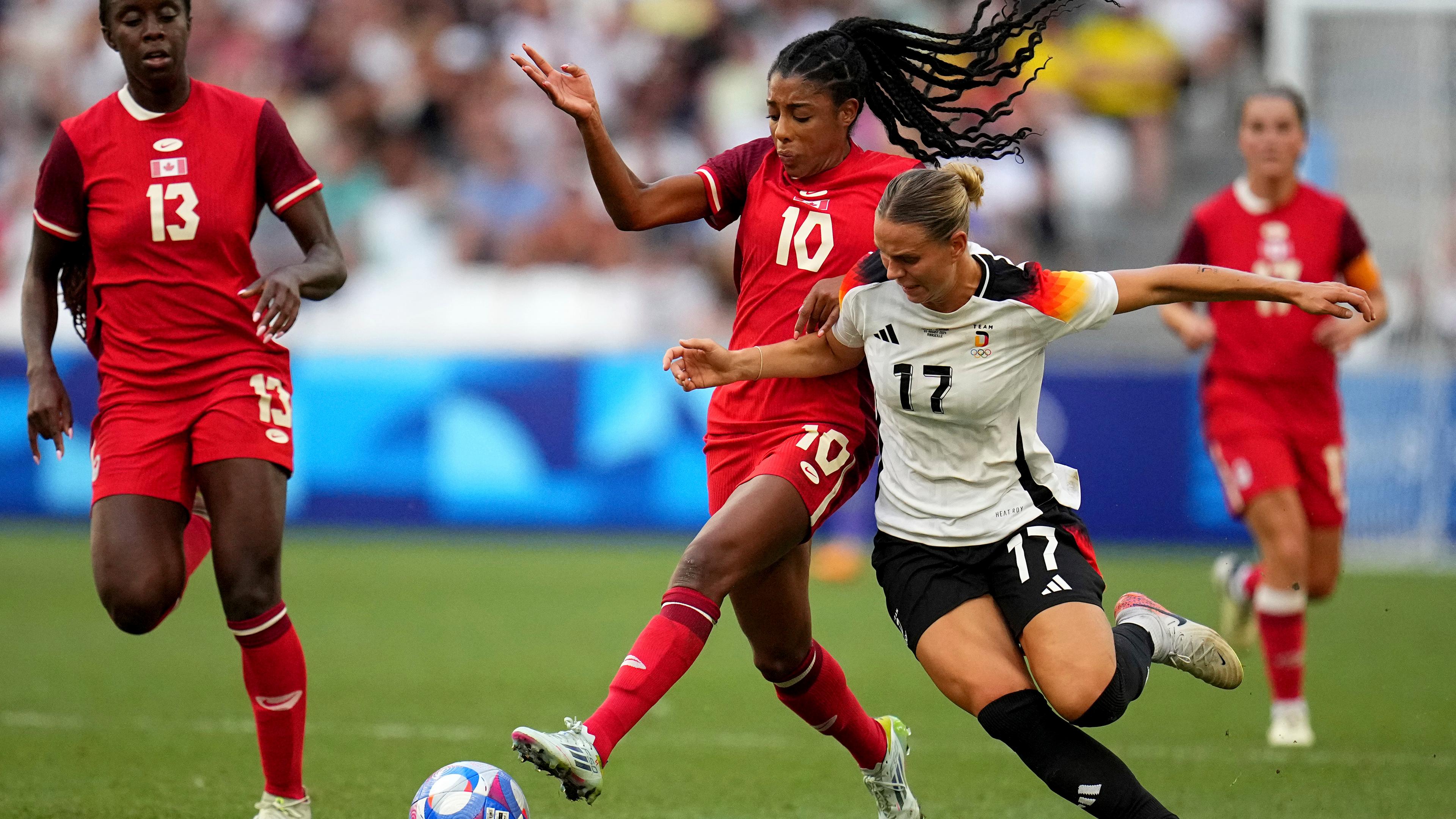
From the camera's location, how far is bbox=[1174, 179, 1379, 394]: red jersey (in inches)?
285

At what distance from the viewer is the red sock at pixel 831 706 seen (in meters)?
5.36

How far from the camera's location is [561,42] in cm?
1647

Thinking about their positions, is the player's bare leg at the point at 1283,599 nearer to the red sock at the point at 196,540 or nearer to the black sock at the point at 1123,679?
the black sock at the point at 1123,679

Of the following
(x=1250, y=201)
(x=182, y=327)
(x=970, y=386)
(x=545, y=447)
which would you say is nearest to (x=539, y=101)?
(x=545, y=447)

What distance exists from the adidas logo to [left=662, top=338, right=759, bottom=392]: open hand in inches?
41.7

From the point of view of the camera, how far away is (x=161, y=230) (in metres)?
5.11

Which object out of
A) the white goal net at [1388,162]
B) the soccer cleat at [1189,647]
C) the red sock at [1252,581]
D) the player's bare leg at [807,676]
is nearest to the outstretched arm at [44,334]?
the player's bare leg at [807,676]

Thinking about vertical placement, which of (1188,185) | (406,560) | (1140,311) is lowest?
(406,560)

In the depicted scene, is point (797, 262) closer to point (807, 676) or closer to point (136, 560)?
point (807, 676)

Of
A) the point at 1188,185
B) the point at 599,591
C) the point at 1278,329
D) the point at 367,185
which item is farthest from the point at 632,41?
the point at 1278,329

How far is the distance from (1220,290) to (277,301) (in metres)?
2.74

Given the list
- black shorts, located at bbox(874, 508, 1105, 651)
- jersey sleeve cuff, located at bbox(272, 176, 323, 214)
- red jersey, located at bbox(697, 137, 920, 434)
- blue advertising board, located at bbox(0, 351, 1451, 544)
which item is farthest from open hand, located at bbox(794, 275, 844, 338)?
blue advertising board, located at bbox(0, 351, 1451, 544)

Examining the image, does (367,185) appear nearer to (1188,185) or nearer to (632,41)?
(632,41)

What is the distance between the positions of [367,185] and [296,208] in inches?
432
